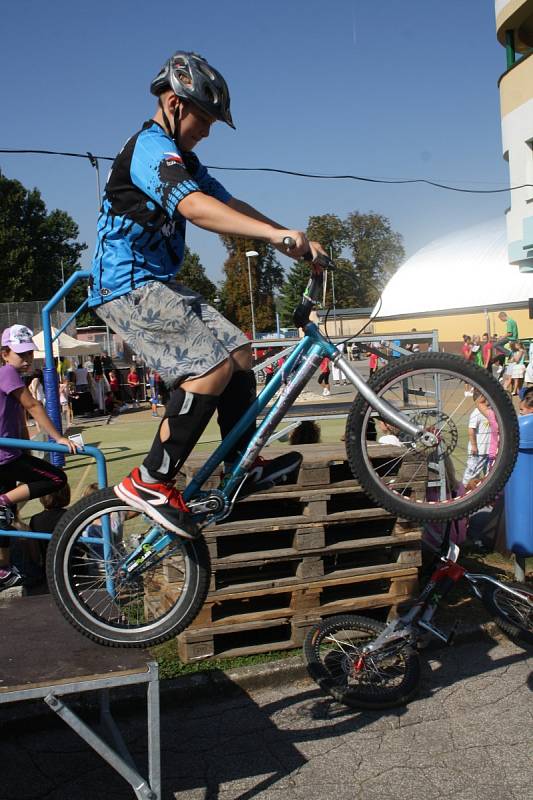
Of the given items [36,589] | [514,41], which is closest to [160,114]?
[36,589]

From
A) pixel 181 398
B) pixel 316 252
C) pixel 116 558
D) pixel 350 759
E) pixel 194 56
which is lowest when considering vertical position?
pixel 350 759

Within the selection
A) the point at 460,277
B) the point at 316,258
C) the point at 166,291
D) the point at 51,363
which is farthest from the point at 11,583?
the point at 460,277

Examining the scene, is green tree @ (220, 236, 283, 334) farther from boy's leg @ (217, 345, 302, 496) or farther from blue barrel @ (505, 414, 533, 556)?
boy's leg @ (217, 345, 302, 496)

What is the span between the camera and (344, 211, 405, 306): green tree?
148 inches

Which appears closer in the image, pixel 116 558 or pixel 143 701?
pixel 116 558

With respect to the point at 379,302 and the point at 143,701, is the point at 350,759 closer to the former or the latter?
the point at 143,701

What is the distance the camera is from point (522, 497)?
645 centimetres

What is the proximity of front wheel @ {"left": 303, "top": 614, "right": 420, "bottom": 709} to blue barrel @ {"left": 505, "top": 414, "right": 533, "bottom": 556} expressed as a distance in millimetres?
1841

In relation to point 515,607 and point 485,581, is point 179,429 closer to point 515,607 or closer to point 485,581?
point 485,581

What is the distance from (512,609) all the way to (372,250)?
158 feet

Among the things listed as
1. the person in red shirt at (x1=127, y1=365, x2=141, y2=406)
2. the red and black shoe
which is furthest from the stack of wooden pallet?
the person in red shirt at (x1=127, y1=365, x2=141, y2=406)

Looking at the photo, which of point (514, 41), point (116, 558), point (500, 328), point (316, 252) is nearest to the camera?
point (316, 252)

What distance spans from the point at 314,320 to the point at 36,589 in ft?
14.2

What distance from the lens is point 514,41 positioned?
24969mm
